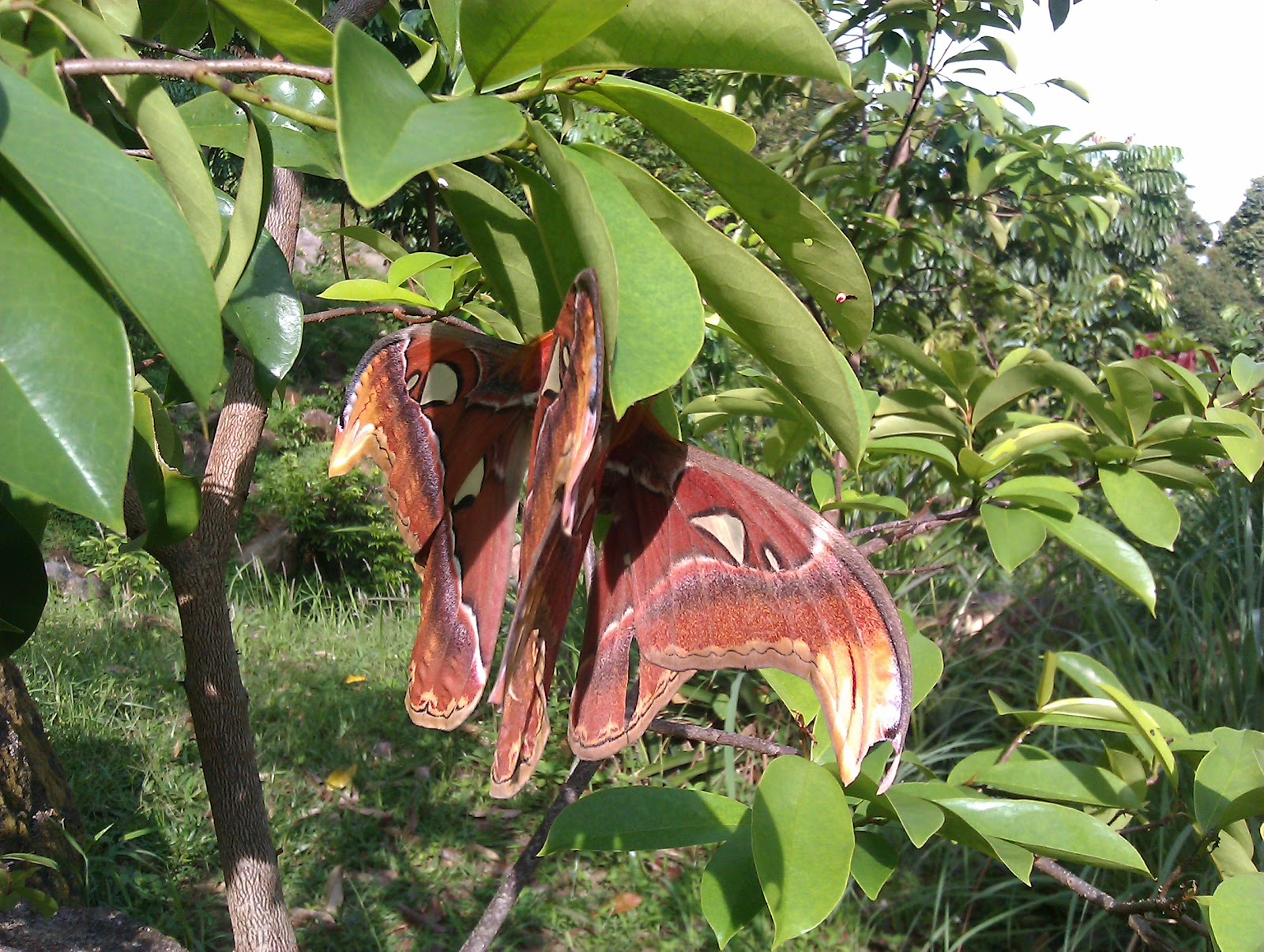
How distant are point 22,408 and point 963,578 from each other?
153 inches

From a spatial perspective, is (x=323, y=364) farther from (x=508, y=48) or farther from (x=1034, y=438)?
(x=508, y=48)

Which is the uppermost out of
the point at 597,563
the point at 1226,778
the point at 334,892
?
the point at 597,563

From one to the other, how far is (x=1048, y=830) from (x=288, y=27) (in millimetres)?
924

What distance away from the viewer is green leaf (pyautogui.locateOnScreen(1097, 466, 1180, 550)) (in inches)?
46.8

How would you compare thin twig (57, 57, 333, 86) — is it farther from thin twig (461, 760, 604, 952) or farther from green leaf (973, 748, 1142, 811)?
green leaf (973, 748, 1142, 811)

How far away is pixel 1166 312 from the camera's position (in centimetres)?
612


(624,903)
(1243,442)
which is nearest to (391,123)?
(1243,442)

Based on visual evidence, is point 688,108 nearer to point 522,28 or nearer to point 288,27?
point 522,28

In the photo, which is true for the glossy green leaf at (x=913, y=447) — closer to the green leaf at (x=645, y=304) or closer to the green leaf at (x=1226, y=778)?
the green leaf at (x=1226, y=778)

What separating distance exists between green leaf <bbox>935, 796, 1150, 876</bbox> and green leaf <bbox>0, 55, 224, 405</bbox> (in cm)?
80

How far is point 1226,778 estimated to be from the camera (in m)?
1.06

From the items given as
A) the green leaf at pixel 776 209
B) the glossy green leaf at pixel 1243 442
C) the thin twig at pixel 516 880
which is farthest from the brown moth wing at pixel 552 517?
the glossy green leaf at pixel 1243 442

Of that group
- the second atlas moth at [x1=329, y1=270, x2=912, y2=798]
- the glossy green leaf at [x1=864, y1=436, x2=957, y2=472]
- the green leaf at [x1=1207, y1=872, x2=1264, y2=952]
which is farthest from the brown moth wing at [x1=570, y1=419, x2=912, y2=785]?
the glossy green leaf at [x1=864, y1=436, x2=957, y2=472]

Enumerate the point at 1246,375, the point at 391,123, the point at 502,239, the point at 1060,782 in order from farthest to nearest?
1. the point at 1246,375
2. the point at 1060,782
3. the point at 502,239
4. the point at 391,123
